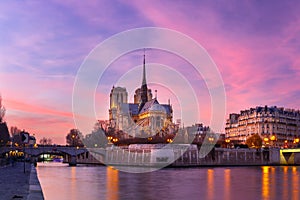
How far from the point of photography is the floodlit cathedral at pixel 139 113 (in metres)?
133

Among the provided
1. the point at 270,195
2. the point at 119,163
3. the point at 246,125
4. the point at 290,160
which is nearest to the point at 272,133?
the point at 246,125

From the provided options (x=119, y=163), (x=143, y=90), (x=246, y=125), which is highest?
(x=143, y=90)

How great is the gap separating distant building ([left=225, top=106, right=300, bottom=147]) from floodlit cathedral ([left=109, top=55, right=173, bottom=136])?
75.0ft

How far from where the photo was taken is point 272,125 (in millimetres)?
118125

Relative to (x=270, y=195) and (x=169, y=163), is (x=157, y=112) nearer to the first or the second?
(x=169, y=163)

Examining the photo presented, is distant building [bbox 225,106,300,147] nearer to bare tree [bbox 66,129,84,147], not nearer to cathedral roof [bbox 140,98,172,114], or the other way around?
cathedral roof [bbox 140,98,172,114]

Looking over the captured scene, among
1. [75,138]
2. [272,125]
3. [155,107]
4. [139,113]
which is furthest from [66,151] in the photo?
[139,113]

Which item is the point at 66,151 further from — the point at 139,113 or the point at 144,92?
the point at 144,92

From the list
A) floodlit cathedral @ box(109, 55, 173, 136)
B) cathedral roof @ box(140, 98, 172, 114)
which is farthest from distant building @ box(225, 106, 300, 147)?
cathedral roof @ box(140, 98, 172, 114)

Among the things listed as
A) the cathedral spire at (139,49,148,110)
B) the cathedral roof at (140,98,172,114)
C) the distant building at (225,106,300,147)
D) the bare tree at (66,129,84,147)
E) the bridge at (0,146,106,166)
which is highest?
the cathedral spire at (139,49,148,110)

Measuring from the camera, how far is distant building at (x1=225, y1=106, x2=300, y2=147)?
388 feet

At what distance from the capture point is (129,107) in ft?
518

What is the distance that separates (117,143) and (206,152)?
2841 centimetres

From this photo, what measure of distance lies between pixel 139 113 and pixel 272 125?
5038cm
